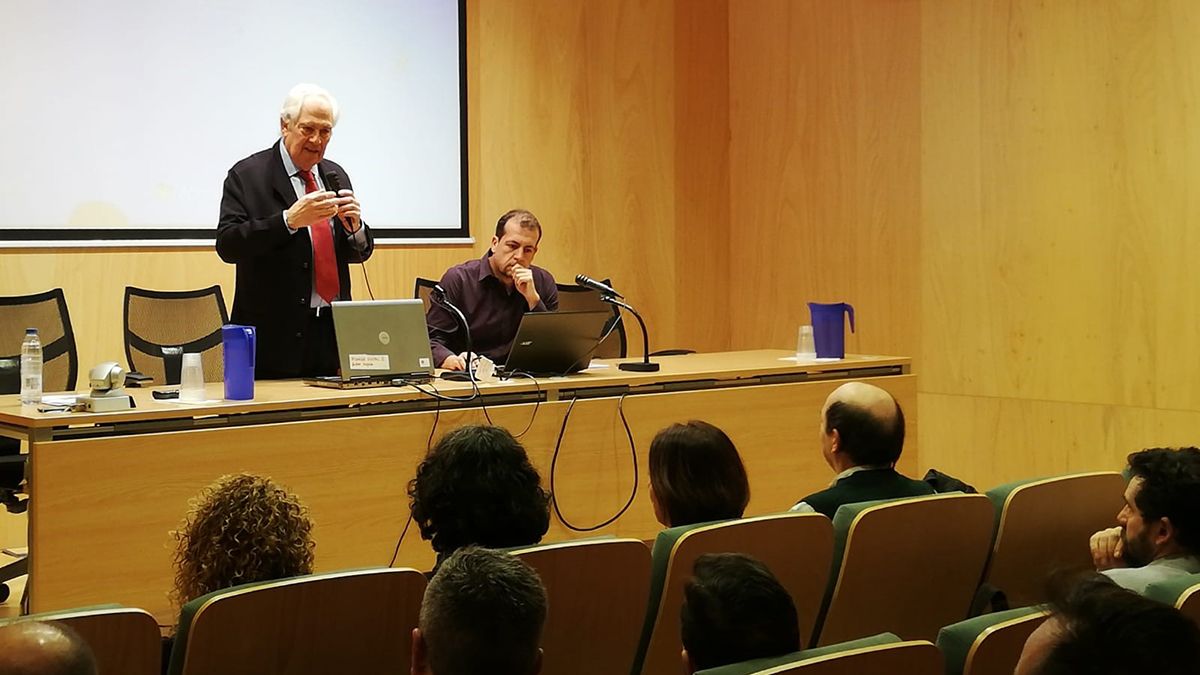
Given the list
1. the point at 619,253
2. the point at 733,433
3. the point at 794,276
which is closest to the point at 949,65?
the point at 794,276

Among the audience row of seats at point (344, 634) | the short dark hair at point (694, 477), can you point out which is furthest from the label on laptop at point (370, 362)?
the audience row of seats at point (344, 634)

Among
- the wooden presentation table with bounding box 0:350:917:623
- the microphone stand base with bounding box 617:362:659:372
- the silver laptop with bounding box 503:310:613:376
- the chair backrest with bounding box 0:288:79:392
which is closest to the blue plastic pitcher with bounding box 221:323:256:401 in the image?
the wooden presentation table with bounding box 0:350:917:623

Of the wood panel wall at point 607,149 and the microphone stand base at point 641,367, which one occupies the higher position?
the wood panel wall at point 607,149

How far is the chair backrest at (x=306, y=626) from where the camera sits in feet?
6.52

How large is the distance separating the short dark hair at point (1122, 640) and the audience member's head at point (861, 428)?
1662 millimetres

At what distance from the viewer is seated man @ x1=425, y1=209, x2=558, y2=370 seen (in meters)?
4.94

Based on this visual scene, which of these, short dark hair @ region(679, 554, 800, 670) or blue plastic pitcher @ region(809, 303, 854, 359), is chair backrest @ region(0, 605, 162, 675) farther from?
blue plastic pitcher @ region(809, 303, 854, 359)

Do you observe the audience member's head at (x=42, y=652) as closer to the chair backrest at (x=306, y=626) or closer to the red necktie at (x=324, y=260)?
the chair backrest at (x=306, y=626)

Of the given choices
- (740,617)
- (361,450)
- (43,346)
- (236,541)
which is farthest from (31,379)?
(740,617)

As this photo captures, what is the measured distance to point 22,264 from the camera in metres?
5.28

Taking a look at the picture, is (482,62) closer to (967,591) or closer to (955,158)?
(955,158)

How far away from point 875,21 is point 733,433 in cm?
310

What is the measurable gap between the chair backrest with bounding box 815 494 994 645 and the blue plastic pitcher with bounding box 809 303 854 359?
2.25 meters

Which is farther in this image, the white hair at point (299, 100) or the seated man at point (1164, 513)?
the white hair at point (299, 100)
